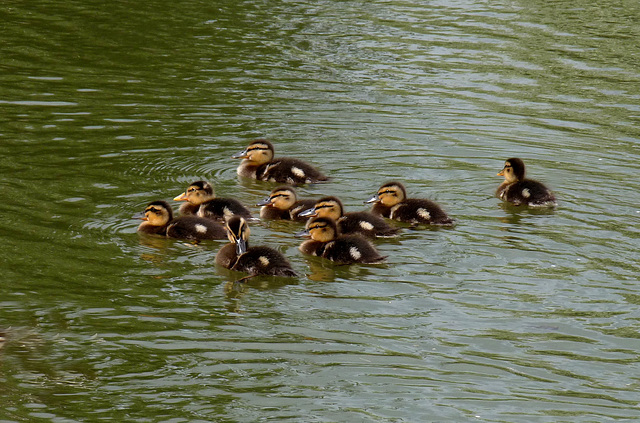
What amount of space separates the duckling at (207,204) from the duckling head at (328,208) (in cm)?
56

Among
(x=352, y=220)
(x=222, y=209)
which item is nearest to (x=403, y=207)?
(x=352, y=220)

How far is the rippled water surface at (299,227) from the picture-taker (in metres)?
4.84

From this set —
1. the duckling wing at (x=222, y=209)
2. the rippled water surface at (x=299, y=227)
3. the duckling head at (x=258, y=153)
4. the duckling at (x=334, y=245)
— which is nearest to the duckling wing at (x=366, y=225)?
the rippled water surface at (x=299, y=227)

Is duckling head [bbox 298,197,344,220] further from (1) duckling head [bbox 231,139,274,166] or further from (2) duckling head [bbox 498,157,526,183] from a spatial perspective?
(2) duckling head [bbox 498,157,526,183]

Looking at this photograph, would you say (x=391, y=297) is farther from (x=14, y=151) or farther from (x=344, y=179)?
(x=14, y=151)

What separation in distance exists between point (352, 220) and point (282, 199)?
680 millimetres

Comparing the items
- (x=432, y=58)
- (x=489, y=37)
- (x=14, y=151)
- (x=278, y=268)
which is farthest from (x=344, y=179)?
(x=489, y=37)

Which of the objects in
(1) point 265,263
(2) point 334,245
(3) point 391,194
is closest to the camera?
(1) point 265,263

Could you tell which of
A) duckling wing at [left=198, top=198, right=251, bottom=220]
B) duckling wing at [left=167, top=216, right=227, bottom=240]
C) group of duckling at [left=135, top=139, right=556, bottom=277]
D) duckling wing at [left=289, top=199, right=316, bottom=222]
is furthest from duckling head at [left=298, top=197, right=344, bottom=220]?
duckling wing at [left=167, top=216, right=227, bottom=240]

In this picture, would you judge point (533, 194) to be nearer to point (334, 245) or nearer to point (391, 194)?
point (391, 194)

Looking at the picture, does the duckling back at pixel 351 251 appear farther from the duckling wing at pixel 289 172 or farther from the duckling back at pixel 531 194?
the duckling wing at pixel 289 172

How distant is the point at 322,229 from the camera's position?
273 inches

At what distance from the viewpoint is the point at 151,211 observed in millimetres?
7238

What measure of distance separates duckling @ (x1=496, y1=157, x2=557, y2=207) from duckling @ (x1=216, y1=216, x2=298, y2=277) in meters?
2.28
